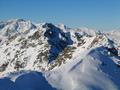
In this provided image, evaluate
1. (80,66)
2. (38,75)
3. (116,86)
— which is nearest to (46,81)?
(38,75)

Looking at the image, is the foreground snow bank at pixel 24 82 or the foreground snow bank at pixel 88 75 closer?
the foreground snow bank at pixel 24 82

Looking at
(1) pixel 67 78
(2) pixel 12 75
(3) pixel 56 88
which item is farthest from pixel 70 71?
(2) pixel 12 75

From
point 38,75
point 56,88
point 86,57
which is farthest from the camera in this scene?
point 86,57

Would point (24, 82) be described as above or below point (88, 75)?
below

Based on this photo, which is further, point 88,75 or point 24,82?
point 88,75

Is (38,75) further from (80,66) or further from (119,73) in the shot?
(119,73)

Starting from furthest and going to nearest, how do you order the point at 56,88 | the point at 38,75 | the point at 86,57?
1. the point at 86,57
2. the point at 38,75
3. the point at 56,88

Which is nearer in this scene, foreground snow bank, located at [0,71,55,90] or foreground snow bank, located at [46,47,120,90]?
foreground snow bank, located at [0,71,55,90]

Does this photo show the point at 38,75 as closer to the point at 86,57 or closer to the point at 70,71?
the point at 70,71

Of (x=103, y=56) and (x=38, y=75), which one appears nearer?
(x=38, y=75)
